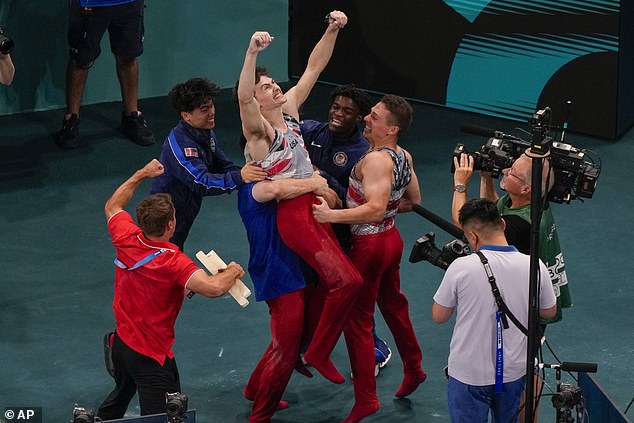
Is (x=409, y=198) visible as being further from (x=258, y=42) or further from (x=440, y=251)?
(x=258, y=42)

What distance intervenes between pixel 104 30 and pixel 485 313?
6081 mm

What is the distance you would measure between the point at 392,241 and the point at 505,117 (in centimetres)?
509

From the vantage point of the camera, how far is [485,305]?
583 centimetres

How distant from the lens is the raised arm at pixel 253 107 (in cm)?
641

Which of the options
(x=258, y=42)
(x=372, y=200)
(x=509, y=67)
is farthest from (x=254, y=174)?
(x=509, y=67)

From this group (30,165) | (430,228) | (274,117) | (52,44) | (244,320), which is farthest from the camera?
(52,44)

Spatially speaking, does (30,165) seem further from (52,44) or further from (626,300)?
(626,300)

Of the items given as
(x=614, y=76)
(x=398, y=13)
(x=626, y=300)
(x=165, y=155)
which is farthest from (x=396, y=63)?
(x=165, y=155)

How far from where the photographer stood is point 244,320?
27.3 feet

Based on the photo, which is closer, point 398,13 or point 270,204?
point 270,204

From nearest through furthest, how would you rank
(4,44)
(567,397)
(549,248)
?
1. (567,397)
2. (549,248)
3. (4,44)

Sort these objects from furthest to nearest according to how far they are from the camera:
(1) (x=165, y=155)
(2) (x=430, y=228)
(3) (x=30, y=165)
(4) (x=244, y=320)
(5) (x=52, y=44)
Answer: (5) (x=52, y=44)
(3) (x=30, y=165)
(2) (x=430, y=228)
(4) (x=244, y=320)
(1) (x=165, y=155)

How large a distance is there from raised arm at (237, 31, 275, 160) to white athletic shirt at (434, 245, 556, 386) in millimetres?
1347

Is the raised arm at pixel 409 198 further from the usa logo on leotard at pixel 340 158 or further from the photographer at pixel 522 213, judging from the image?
the photographer at pixel 522 213
